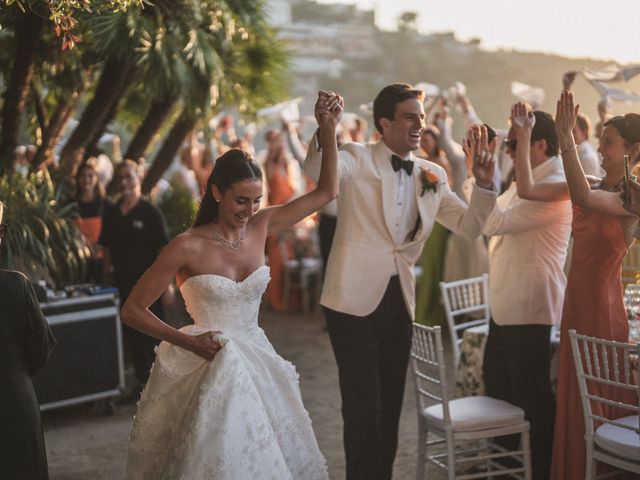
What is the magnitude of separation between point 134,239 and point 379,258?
3095 millimetres

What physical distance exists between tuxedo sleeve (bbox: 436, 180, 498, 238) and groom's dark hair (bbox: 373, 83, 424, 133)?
1.45 feet

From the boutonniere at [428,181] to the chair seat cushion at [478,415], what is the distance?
0.99 metres

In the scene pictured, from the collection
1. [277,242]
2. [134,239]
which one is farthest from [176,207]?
[277,242]

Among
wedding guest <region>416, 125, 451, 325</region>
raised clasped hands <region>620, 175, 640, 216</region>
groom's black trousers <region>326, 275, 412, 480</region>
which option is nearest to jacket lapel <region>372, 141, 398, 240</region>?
groom's black trousers <region>326, 275, 412, 480</region>

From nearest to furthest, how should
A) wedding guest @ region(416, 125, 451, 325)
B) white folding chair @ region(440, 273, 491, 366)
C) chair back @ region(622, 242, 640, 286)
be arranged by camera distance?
white folding chair @ region(440, 273, 491, 366), chair back @ region(622, 242, 640, 286), wedding guest @ region(416, 125, 451, 325)

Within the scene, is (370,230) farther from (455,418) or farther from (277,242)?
(277,242)

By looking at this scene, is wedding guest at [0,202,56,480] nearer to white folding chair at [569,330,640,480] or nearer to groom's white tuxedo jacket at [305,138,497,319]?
groom's white tuxedo jacket at [305,138,497,319]

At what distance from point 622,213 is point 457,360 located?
1641 millimetres

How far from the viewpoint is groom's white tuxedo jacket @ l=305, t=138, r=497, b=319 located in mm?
3961

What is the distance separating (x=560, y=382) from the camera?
4.07 metres

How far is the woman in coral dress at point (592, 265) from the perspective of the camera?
381 centimetres

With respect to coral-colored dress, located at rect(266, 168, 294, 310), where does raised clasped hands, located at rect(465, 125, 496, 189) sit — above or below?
above

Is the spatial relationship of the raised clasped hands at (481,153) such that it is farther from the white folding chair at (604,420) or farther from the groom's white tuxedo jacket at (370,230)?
the white folding chair at (604,420)

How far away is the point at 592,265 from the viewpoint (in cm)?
395
